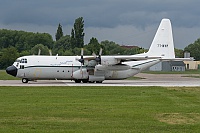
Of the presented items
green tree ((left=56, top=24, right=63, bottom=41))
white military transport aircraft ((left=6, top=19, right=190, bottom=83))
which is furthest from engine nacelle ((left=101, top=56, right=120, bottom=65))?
green tree ((left=56, top=24, right=63, bottom=41))

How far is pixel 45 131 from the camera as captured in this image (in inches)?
600

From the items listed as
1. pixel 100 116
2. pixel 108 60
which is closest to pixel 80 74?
pixel 108 60

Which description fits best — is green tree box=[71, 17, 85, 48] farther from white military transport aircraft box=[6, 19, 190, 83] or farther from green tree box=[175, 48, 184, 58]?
white military transport aircraft box=[6, 19, 190, 83]

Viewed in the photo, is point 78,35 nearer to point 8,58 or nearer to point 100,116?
point 8,58

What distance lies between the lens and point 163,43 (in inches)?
2052

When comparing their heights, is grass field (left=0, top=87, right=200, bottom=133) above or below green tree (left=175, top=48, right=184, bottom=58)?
below

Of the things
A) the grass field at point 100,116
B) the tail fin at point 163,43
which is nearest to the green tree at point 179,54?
the tail fin at point 163,43

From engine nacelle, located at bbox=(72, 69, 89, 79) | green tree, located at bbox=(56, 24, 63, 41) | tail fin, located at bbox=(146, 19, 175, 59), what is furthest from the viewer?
green tree, located at bbox=(56, 24, 63, 41)

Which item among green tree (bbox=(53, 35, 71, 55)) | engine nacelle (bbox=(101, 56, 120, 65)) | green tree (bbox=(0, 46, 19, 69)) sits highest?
green tree (bbox=(53, 35, 71, 55))

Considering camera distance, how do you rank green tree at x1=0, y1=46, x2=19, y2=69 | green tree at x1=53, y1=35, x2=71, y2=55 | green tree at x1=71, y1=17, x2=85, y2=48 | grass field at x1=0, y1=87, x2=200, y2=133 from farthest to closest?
green tree at x1=53, y1=35, x2=71, y2=55, green tree at x1=71, y1=17, x2=85, y2=48, green tree at x1=0, y1=46, x2=19, y2=69, grass field at x1=0, y1=87, x2=200, y2=133

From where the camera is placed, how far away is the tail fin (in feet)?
171

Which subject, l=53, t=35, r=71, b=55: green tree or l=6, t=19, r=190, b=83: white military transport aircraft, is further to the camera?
l=53, t=35, r=71, b=55: green tree

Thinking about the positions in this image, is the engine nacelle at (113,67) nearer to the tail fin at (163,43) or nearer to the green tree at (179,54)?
the tail fin at (163,43)

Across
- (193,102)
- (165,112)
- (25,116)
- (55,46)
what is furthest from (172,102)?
(55,46)
